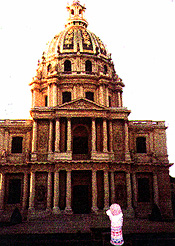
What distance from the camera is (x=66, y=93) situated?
144 feet

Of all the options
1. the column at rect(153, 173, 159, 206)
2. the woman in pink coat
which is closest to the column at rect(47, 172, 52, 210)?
the column at rect(153, 173, 159, 206)

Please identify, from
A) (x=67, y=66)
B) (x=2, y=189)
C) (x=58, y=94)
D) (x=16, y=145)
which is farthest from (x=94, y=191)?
(x=67, y=66)

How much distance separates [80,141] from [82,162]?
407cm

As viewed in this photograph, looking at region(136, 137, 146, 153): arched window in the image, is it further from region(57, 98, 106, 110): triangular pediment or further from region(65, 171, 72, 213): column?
region(65, 171, 72, 213): column

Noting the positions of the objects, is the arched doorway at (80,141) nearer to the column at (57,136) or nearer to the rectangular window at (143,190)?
the column at (57,136)

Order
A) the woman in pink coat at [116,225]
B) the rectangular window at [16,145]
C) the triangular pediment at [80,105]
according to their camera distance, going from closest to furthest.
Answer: the woman in pink coat at [116,225] < the triangular pediment at [80,105] < the rectangular window at [16,145]

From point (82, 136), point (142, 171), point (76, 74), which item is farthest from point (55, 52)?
point (142, 171)

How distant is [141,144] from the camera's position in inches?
1491

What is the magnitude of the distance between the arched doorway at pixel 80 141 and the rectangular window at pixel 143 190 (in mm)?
7883

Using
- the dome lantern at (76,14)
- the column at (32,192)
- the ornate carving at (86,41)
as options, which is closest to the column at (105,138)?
the column at (32,192)

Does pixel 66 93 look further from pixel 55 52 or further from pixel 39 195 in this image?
pixel 39 195

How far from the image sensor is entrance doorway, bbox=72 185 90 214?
111 feet

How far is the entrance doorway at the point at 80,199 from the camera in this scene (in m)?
34.0

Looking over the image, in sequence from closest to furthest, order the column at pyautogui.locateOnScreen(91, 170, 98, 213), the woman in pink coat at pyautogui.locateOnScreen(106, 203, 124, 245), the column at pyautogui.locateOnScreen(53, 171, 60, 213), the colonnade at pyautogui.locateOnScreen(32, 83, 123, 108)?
1. the woman in pink coat at pyautogui.locateOnScreen(106, 203, 124, 245)
2. the column at pyautogui.locateOnScreen(53, 171, 60, 213)
3. the column at pyautogui.locateOnScreen(91, 170, 98, 213)
4. the colonnade at pyautogui.locateOnScreen(32, 83, 123, 108)
